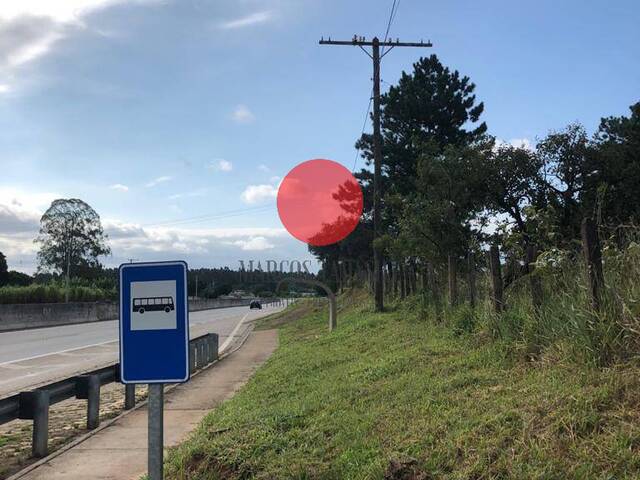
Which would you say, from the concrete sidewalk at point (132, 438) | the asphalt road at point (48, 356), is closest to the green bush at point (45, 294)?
the asphalt road at point (48, 356)

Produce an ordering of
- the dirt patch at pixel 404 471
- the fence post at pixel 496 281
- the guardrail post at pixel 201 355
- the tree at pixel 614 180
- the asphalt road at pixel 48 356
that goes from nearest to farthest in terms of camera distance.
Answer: the dirt patch at pixel 404 471, the fence post at pixel 496 281, the asphalt road at pixel 48 356, the guardrail post at pixel 201 355, the tree at pixel 614 180

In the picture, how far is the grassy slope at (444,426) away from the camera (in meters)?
4.11

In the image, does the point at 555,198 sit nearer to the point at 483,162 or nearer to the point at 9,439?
the point at 483,162

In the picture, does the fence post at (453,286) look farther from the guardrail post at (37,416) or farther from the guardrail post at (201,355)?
the guardrail post at (37,416)

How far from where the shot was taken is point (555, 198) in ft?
55.9

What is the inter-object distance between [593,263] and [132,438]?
18.4ft

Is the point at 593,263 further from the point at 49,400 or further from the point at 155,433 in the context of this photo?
the point at 49,400

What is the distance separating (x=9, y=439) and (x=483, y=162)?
12.5 meters

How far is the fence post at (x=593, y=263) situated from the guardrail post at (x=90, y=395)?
6.53 m

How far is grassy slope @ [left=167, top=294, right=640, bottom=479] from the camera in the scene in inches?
162

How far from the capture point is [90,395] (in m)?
8.78

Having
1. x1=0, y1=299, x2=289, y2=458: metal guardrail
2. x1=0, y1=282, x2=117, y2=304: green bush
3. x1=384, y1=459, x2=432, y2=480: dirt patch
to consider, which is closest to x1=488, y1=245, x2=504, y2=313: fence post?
x1=0, y1=299, x2=289, y2=458: metal guardrail

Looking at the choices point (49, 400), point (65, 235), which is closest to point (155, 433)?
point (49, 400)

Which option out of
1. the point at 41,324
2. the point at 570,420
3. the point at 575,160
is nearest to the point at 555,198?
the point at 575,160
